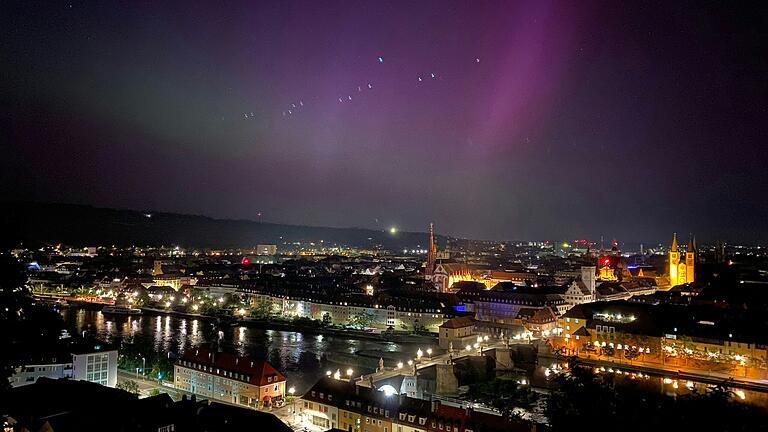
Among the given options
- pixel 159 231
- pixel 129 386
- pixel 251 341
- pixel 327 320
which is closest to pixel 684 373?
pixel 129 386

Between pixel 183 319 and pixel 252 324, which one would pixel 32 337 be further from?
pixel 183 319

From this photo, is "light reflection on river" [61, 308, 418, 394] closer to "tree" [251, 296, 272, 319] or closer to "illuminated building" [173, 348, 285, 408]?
"illuminated building" [173, 348, 285, 408]

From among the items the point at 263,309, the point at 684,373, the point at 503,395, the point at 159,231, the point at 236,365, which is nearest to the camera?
the point at 236,365

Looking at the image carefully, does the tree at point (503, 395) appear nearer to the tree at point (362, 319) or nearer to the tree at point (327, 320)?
the tree at point (362, 319)

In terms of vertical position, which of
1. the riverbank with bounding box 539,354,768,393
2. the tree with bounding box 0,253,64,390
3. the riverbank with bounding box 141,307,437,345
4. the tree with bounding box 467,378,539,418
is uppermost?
the tree with bounding box 0,253,64,390

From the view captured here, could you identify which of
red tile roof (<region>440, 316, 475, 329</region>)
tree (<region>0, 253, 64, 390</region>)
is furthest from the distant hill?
tree (<region>0, 253, 64, 390</region>)

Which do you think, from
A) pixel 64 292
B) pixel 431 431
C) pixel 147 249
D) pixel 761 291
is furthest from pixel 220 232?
pixel 431 431

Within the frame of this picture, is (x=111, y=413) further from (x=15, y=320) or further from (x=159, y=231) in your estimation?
(x=159, y=231)
